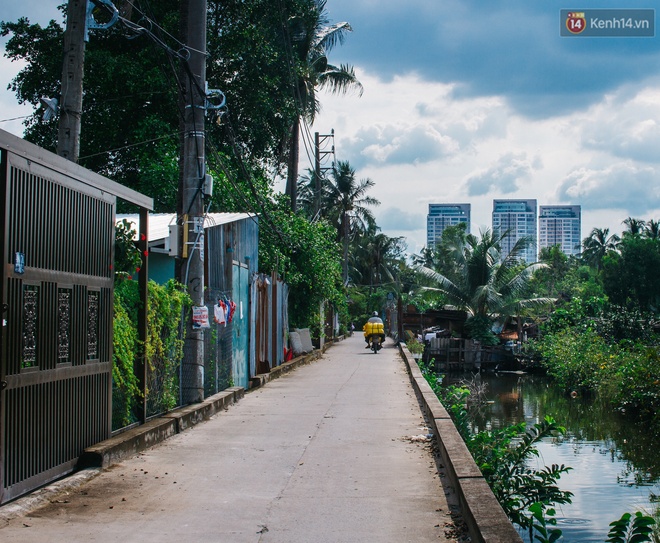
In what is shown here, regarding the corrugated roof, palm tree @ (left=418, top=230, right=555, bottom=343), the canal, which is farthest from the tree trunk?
the corrugated roof

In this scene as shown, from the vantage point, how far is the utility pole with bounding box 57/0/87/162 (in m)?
10.4

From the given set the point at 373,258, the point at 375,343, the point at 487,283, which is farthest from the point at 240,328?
the point at 373,258

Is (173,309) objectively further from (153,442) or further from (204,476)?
(204,476)

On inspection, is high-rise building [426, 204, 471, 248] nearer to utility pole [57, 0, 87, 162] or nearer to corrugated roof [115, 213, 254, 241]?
corrugated roof [115, 213, 254, 241]

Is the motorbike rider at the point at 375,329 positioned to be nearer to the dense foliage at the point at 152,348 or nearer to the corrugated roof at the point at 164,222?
the corrugated roof at the point at 164,222

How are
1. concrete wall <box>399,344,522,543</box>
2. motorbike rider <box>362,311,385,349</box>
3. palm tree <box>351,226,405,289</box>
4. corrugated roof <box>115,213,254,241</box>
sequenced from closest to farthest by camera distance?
concrete wall <box>399,344,522,543</box> → corrugated roof <box>115,213,254,241</box> → motorbike rider <box>362,311,385,349</box> → palm tree <box>351,226,405,289</box>

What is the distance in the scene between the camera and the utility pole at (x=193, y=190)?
13.1 metres

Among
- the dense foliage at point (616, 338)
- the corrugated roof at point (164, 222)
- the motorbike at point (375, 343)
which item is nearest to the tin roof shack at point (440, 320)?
the dense foliage at point (616, 338)

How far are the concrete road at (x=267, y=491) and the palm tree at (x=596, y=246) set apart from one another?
306 feet

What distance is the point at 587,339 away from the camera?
34906 millimetres

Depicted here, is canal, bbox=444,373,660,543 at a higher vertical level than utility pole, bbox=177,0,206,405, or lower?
lower

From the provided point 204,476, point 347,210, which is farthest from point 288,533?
point 347,210

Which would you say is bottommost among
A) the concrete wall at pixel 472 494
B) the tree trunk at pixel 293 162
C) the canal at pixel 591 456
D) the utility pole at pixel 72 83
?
the canal at pixel 591 456

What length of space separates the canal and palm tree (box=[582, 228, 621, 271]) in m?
72.9
